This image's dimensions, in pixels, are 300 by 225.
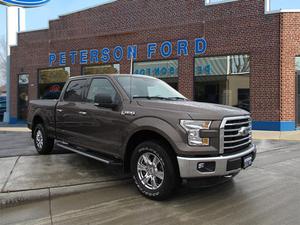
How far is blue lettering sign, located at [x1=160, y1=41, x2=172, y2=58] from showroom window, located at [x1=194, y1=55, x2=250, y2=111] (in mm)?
1512

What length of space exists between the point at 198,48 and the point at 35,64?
38.9 ft

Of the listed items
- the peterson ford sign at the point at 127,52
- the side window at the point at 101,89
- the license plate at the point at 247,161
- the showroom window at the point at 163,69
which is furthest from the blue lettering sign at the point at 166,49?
the license plate at the point at 247,161

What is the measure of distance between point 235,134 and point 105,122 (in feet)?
7.20

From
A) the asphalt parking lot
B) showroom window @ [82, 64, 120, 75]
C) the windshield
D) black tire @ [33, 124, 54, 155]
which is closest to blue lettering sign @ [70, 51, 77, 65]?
showroom window @ [82, 64, 120, 75]

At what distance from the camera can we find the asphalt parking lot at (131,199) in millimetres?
4434

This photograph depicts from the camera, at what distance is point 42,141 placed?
27.3 feet

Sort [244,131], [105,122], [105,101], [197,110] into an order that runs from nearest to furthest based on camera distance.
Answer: [197,110] → [244,131] → [105,101] → [105,122]

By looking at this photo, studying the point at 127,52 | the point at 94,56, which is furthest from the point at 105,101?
the point at 94,56

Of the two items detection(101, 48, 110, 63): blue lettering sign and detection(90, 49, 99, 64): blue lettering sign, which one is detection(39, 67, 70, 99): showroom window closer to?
detection(90, 49, 99, 64): blue lettering sign

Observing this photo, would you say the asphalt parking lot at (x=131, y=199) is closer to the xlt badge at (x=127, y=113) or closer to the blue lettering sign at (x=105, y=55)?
the xlt badge at (x=127, y=113)

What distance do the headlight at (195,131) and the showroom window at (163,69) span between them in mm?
12609

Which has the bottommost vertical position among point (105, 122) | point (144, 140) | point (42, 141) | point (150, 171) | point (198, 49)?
point (150, 171)

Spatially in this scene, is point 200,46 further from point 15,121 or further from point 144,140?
point 15,121

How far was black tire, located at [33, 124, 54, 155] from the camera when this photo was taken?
27.0 ft
